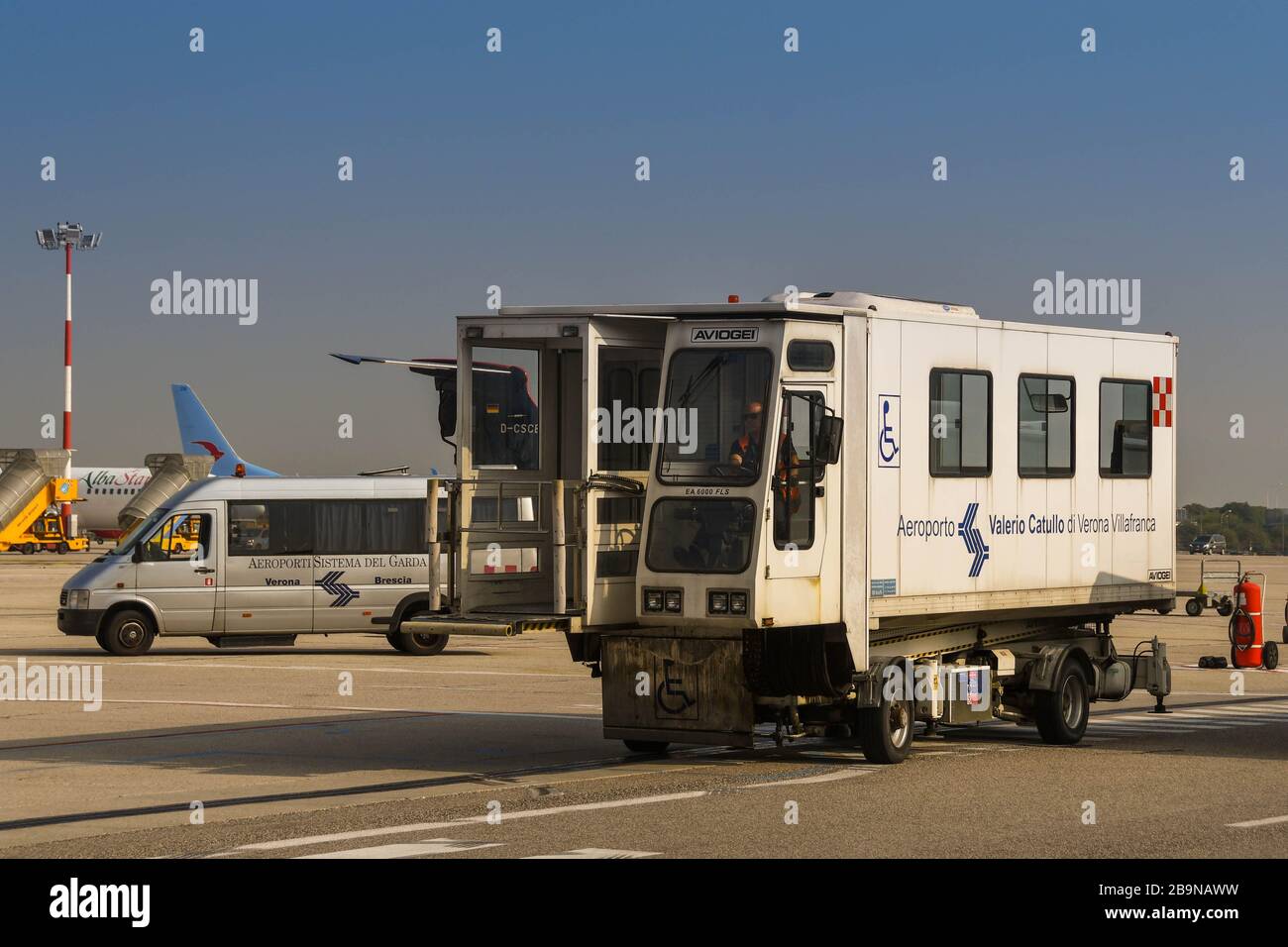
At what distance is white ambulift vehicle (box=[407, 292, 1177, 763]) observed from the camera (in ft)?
47.2

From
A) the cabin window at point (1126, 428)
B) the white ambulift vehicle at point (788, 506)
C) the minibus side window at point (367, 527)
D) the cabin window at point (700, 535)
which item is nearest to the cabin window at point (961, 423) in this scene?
the white ambulift vehicle at point (788, 506)

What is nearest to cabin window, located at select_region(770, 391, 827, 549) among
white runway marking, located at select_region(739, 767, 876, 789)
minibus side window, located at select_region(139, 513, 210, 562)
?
white runway marking, located at select_region(739, 767, 876, 789)

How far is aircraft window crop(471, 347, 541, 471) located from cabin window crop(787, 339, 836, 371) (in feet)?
8.38

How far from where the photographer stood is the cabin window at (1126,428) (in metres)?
17.7

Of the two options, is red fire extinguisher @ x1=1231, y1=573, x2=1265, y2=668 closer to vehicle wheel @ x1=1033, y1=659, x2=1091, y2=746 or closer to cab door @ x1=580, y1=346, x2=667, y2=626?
vehicle wheel @ x1=1033, y1=659, x2=1091, y2=746

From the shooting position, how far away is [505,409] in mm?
15812

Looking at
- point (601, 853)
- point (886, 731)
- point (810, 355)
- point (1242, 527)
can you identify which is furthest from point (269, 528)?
point (1242, 527)

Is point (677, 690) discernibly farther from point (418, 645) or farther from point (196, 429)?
point (196, 429)

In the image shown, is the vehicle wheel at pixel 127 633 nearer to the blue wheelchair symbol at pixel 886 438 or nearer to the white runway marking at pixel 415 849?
the blue wheelchair symbol at pixel 886 438

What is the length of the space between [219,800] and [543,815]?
2749 millimetres

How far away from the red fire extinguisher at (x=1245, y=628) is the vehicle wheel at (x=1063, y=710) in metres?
9.40

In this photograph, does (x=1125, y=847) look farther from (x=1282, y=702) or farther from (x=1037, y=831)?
(x=1282, y=702)
